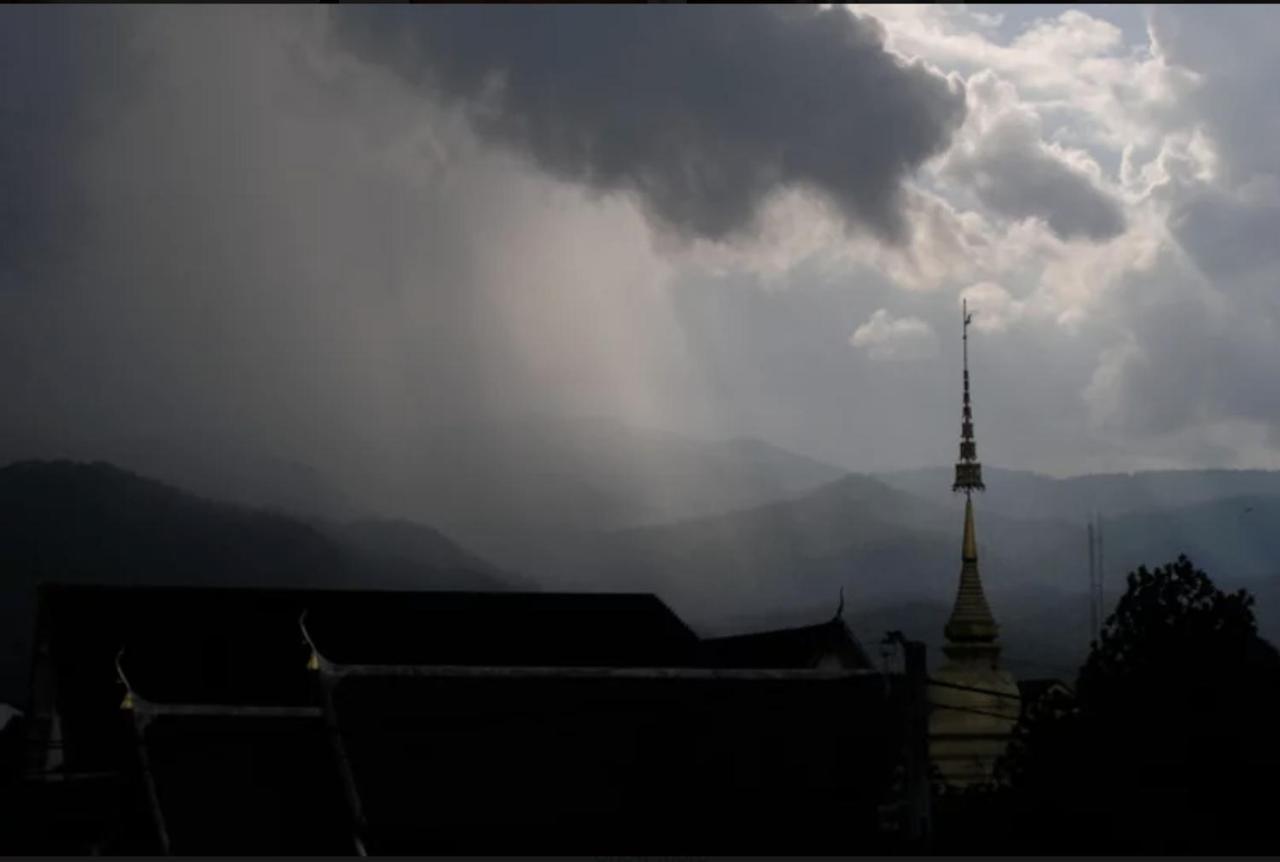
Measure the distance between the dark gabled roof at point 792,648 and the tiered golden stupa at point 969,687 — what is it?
109 inches

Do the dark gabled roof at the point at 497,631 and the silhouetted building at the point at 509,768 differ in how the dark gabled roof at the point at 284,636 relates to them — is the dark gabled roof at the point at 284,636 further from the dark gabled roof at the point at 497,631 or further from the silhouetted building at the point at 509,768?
the silhouetted building at the point at 509,768

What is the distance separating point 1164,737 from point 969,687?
7.83 m

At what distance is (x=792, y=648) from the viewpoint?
2619cm

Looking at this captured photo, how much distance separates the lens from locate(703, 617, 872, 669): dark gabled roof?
24.7 m

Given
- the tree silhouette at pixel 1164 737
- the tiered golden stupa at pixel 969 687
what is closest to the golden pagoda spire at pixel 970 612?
the tiered golden stupa at pixel 969 687

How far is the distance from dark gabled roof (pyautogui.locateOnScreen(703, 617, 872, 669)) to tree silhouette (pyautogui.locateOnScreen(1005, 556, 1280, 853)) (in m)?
2.76

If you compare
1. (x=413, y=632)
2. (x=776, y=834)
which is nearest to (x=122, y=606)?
(x=413, y=632)

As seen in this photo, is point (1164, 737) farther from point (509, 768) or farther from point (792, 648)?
point (509, 768)

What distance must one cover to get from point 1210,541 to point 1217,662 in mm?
52065

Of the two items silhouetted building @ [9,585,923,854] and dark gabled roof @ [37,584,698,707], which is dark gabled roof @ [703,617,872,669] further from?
silhouetted building @ [9,585,923,854]

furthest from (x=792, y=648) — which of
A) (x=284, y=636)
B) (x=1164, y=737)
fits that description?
(x=284, y=636)

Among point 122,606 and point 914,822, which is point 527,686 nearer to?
point 914,822

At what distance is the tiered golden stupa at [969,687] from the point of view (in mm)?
30953

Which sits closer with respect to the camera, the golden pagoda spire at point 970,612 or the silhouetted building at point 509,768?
the silhouetted building at point 509,768
